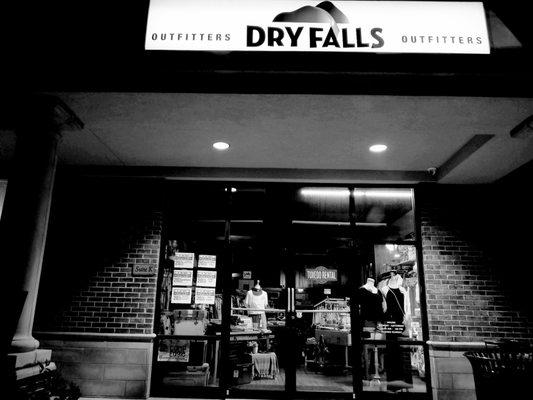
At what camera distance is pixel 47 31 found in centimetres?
399

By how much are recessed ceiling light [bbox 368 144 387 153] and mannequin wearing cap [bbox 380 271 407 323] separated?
2.39 m

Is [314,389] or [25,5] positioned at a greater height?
[25,5]

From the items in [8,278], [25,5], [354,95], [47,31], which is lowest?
[8,278]

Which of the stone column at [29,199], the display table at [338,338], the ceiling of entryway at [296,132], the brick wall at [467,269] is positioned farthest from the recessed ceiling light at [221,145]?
the display table at [338,338]

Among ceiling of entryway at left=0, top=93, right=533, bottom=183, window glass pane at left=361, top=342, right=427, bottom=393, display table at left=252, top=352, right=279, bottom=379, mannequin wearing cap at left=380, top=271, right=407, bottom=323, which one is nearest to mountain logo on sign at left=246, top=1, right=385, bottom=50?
ceiling of entryway at left=0, top=93, right=533, bottom=183

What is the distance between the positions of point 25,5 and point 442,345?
22.4 feet

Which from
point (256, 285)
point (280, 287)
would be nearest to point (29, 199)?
point (256, 285)

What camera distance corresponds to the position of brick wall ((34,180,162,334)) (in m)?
6.04

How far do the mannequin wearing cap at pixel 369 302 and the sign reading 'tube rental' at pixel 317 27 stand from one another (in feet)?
12.8

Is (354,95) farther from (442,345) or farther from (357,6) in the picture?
(442,345)

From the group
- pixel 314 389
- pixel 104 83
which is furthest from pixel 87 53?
pixel 314 389

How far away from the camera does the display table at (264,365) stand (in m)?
6.61

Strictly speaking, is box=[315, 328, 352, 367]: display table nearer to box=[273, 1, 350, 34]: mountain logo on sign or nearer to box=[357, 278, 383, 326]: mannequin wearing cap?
box=[357, 278, 383, 326]: mannequin wearing cap

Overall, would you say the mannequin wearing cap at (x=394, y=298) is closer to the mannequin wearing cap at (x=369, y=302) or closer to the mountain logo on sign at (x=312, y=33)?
the mannequin wearing cap at (x=369, y=302)
